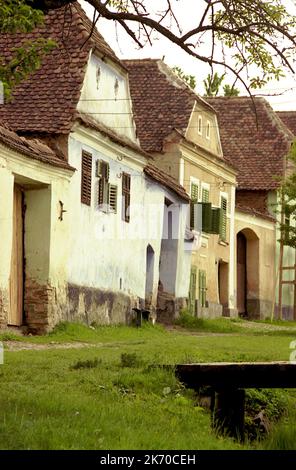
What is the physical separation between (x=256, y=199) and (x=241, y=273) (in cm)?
313

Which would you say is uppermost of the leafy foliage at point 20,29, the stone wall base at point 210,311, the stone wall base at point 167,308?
the leafy foliage at point 20,29

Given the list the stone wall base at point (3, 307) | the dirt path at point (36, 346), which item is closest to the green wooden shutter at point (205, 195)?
the dirt path at point (36, 346)

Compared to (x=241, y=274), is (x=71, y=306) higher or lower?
higher

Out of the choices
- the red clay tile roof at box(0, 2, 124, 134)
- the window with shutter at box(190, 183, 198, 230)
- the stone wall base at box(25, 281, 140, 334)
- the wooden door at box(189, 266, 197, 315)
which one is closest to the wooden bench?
the stone wall base at box(25, 281, 140, 334)

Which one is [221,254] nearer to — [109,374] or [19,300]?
[19,300]

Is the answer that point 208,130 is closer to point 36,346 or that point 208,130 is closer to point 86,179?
point 86,179

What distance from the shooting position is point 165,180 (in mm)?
34969

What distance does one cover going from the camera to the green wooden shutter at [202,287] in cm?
4101

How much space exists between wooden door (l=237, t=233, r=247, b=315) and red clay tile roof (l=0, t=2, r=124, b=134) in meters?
19.7

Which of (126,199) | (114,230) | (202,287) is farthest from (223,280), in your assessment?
(114,230)

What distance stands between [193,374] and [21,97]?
643 inches

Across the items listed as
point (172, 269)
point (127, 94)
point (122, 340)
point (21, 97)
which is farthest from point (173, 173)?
point (122, 340)

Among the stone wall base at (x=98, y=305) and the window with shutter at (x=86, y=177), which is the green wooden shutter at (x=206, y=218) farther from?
the window with shutter at (x=86, y=177)

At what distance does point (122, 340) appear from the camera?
25.9m
